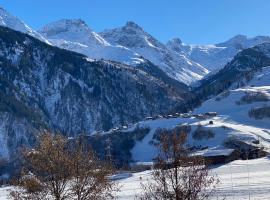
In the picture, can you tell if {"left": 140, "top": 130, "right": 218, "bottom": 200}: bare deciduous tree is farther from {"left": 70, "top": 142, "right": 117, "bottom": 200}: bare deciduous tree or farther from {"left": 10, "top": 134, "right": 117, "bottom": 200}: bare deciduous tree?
{"left": 10, "top": 134, "right": 117, "bottom": 200}: bare deciduous tree

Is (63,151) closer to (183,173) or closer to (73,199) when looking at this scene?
(73,199)

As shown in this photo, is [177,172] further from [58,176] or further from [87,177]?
[58,176]

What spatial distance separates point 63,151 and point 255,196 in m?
21.2

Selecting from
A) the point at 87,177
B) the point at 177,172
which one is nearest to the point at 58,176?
the point at 87,177

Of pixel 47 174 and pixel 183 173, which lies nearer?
pixel 183 173

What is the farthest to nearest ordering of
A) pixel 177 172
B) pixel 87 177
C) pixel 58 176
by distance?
pixel 87 177, pixel 58 176, pixel 177 172

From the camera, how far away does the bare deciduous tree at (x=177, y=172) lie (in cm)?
3200

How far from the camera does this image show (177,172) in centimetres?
3306

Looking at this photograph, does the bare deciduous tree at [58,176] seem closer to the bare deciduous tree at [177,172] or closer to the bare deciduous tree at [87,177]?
the bare deciduous tree at [87,177]

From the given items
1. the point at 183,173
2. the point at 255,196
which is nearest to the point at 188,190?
the point at 183,173

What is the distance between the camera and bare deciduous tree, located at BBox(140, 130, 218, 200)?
105 ft

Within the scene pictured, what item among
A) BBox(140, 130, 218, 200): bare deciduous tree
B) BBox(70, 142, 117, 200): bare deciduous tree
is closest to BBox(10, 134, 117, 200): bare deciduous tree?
BBox(70, 142, 117, 200): bare deciduous tree

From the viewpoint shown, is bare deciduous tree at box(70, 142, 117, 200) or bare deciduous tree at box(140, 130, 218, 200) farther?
bare deciduous tree at box(70, 142, 117, 200)

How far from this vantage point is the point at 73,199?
37.6 metres
